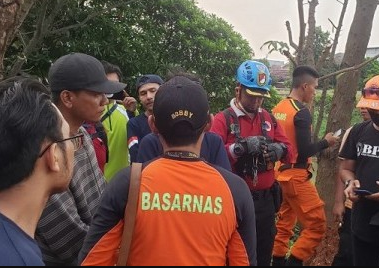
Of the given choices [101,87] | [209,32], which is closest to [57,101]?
[101,87]

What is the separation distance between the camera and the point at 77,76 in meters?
2.54

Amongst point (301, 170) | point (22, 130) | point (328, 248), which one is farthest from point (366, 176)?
point (22, 130)

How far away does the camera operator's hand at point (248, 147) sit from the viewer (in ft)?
12.1

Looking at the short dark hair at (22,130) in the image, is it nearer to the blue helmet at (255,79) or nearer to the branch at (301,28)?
the blue helmet at (255,79)

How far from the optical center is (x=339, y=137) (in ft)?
17.0

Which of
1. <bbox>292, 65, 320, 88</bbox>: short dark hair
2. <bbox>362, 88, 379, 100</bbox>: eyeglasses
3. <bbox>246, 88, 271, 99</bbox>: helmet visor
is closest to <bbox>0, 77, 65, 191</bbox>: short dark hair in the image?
<bbox>246, 88, 271, 99</bbox>: helmet visor

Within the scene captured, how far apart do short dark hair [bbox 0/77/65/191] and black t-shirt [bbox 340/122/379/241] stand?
2868 mm

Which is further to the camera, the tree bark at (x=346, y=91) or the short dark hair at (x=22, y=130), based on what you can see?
the tree bark at (x=346, y=91)

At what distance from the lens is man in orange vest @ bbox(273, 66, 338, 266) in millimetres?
5020

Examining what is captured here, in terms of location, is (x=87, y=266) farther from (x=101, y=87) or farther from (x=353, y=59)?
(x=353, y=59)

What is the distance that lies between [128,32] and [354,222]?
4.69 metres

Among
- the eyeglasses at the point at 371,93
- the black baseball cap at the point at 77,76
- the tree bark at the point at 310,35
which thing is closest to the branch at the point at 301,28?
the tree bark at the point at 310,35

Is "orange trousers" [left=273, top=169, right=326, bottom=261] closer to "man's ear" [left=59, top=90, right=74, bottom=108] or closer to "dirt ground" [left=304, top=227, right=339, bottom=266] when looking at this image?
"dirt ground" [left=304, top=227, right=339, bottom=266]

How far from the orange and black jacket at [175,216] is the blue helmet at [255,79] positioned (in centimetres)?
220
